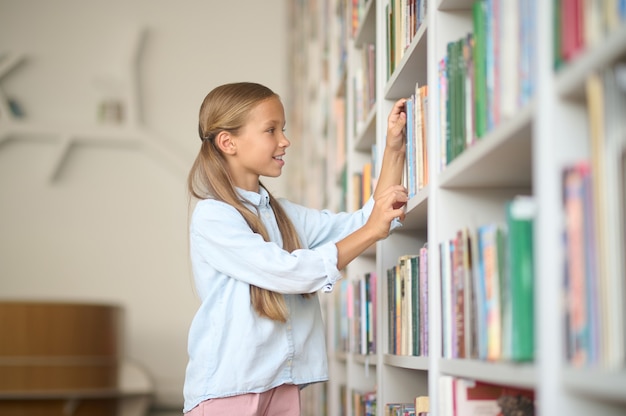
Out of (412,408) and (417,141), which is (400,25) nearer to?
(417,141)

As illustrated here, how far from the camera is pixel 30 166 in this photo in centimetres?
487

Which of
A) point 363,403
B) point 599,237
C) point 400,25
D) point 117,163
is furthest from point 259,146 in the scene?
point 117,163

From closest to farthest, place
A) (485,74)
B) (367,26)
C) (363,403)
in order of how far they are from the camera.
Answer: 1. (485,74)
2. (363,403)
3. (367,26)

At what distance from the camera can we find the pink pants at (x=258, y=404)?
165 centimetres

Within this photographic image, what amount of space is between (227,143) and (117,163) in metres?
3.25

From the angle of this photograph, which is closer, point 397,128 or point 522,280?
point 522,280

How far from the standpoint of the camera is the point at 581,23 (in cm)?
84

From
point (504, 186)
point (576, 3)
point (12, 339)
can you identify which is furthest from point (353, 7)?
point (12, 339)

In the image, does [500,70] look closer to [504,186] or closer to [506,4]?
[506,4]

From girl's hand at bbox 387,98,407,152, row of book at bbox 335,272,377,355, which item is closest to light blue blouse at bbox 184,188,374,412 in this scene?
girl's hand at bbox 387,98,407,152

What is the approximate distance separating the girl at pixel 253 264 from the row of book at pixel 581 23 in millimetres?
758

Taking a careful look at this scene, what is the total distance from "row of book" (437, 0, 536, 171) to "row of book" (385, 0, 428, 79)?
0.90ft

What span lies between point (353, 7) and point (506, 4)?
157 cm

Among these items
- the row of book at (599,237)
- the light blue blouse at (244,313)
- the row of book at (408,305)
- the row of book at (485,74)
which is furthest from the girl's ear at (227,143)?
the row of book at (599,237)
